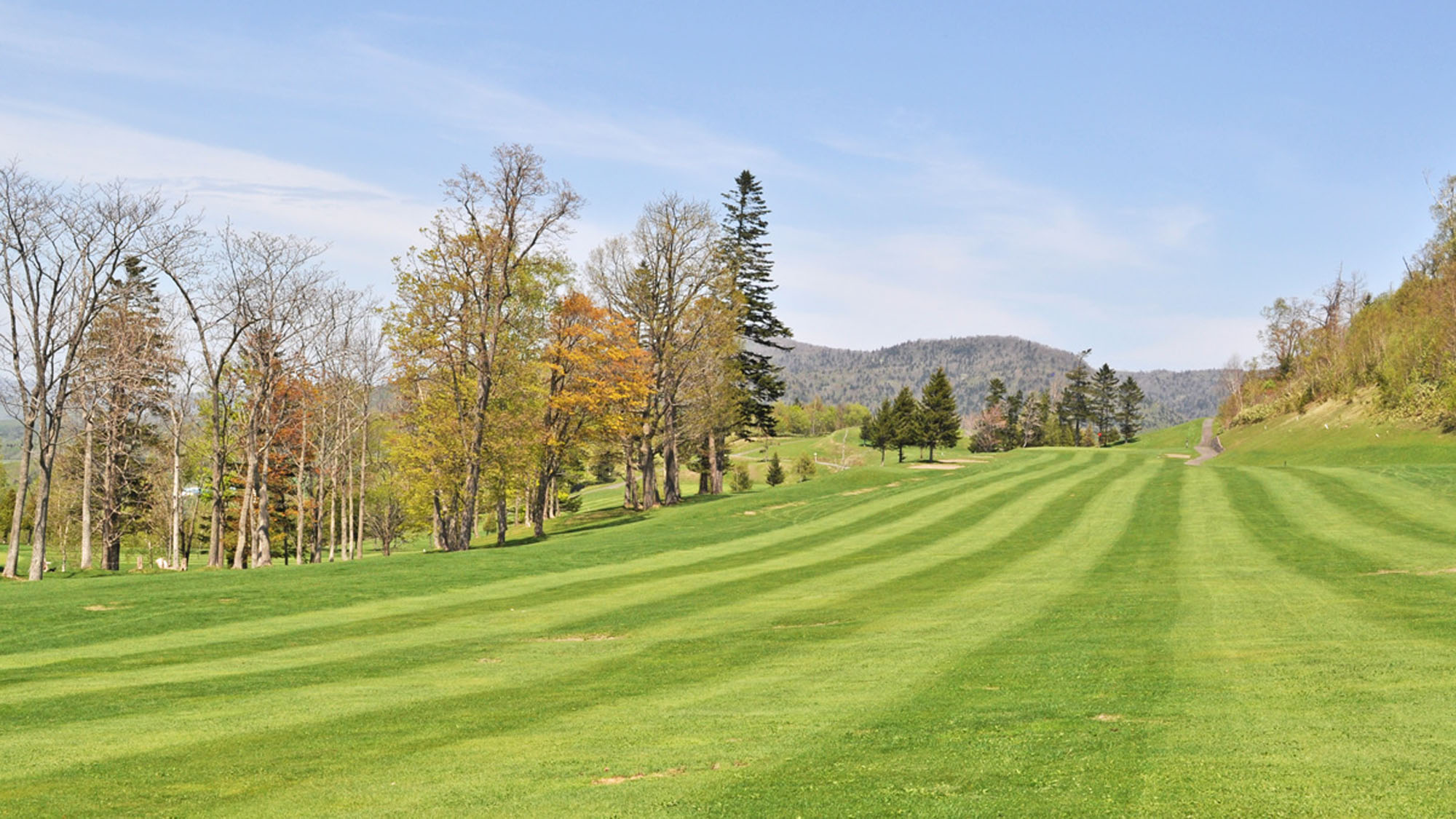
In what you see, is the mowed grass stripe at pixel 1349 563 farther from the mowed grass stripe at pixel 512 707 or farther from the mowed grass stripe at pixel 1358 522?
the mowed grass stripe at pixel 512 707

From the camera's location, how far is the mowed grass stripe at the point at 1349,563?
15602mm

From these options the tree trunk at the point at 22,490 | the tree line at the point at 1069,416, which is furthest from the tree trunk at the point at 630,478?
the tree line at the point at 1069,416

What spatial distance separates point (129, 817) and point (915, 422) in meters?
101

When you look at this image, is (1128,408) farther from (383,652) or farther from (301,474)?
(383,652)

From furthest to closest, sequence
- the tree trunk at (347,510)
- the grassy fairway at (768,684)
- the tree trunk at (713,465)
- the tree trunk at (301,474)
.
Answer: the tree trunk at (713,465) → the tree trunk at (347,510) → the tree trunk at (301,474) → the grassy fairway at (768,684)

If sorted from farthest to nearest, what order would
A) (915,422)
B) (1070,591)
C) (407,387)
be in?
(915,422)
(407,387)
(1070,591)

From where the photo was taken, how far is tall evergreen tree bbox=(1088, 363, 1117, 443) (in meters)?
149

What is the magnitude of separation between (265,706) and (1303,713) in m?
12.3

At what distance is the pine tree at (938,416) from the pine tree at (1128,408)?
57873mm

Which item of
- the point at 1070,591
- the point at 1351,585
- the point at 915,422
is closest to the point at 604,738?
the point at 1070,591

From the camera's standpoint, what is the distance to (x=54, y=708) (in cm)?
1191

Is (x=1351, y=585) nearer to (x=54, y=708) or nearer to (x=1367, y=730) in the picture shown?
(x=1367, y=730)

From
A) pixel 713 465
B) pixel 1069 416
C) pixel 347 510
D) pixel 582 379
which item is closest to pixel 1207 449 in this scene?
pixel 713 465

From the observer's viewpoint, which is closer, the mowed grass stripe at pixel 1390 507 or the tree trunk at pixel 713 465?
the mowed grass stripe at pixel 1390 507
